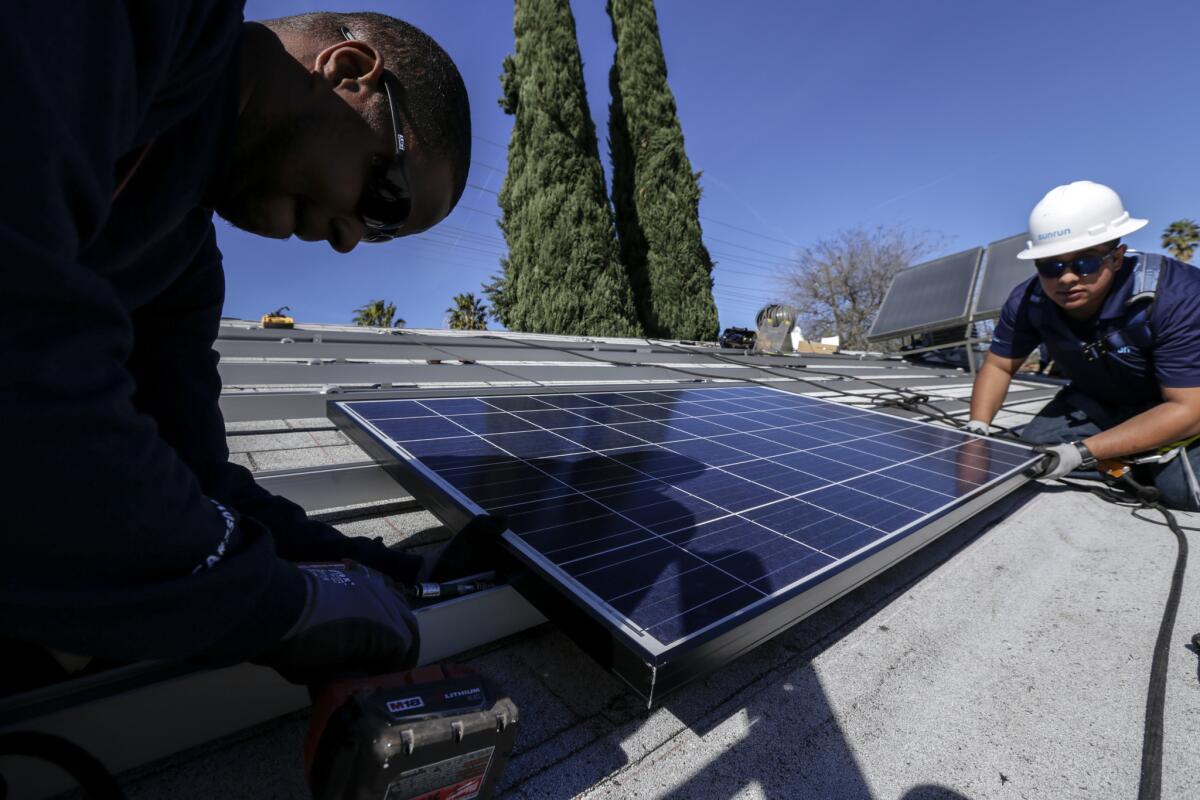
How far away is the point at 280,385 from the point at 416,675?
104 inches

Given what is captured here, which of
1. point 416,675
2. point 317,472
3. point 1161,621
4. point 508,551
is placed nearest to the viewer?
point 416,675

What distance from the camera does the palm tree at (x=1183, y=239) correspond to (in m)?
31.8

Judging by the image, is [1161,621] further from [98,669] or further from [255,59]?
[255,59]

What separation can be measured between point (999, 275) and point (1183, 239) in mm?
37357

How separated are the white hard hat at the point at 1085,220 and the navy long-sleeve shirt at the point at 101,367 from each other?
4.76 meters

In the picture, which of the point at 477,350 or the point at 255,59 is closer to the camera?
the point at 255,59

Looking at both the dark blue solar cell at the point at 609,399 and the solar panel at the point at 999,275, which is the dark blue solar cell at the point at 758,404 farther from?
the solar panel at the point at 999,275

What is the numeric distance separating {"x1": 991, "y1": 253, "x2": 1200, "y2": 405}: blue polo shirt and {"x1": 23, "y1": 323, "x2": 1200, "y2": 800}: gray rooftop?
4.99 ft

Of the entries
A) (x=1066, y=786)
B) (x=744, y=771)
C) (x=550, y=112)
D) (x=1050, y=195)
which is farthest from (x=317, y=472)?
(x=550, y=112)

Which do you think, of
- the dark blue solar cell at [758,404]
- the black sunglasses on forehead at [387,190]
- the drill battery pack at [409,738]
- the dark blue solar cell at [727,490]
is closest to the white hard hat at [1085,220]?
the dark blue solar cell at [758,404]

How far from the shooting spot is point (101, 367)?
709 millimetres

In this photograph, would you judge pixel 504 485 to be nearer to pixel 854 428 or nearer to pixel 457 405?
pixel 457 405

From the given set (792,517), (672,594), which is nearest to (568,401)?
(792,517)

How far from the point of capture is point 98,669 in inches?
38.9
